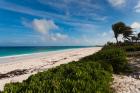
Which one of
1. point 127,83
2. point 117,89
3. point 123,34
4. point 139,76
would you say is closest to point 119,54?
point 139,76

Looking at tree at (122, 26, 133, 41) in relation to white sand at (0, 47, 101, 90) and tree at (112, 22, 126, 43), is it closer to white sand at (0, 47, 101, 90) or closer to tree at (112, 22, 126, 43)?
tree at (112, 22, 126, 43)

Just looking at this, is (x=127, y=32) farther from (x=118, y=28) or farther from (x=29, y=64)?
(x=29, y=64)

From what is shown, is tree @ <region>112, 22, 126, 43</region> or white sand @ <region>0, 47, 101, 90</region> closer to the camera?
white sand @ <region>0, 47, 101, 90</region>

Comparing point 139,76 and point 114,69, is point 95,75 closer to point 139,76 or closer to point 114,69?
point 139,76

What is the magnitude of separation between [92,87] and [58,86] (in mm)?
1163

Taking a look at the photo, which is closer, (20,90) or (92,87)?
(20,90)

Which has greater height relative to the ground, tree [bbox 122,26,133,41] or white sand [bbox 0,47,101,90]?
tree [bbox 122,26,133,41]

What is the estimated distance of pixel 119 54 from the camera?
12273 mm

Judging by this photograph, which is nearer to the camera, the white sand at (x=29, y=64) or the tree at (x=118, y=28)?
A: the white sand at (x=29, y=64)

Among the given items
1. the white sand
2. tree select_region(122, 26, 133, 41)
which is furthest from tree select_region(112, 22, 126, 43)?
the white sand

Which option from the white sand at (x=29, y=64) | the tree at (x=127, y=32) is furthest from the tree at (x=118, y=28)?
the white sand at (x=29, y=64)

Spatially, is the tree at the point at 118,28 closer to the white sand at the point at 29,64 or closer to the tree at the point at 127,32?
the tree at the point at 127,32

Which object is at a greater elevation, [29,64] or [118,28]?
[118,28]

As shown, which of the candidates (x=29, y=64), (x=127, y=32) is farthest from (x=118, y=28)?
(x=29, y=64)
